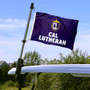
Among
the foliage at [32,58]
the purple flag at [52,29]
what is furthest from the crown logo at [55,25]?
the foliage at [32,58]

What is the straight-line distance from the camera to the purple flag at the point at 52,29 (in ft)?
18.5

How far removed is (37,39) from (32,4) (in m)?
0.95

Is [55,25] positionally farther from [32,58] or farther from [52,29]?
[32,58]

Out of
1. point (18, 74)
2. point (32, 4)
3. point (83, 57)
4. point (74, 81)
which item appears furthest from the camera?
point (83, 57)

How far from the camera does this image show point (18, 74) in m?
4.37

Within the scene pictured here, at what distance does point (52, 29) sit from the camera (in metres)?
5.74

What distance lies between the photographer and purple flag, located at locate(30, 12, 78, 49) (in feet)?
18.5

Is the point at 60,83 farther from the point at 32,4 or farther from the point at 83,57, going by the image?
the point at 32,4

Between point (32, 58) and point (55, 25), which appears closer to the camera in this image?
point (55, 25)

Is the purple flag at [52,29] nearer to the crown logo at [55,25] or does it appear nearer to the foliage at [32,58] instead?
the crown logo at [55,25]

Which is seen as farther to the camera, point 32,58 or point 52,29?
point 32,58

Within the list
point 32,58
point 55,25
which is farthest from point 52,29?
point 32,58

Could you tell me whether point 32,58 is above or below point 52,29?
above

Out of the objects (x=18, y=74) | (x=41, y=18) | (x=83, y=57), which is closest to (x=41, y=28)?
(x=41, y=18)
